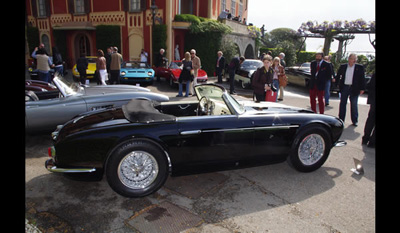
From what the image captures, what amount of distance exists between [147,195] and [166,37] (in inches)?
637

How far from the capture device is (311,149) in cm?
436

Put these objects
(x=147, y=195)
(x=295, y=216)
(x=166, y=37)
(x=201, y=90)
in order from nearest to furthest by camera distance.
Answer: (x=295, y=216), (x=147, y=195), (x=201, y=90), (x=166, y=37)

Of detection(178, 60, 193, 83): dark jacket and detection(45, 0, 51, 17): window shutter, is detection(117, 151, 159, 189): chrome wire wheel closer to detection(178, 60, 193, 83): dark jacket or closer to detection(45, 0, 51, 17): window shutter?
detection(178, 60, 193, 83): dark jacket

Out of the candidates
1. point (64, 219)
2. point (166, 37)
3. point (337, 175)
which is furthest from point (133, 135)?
point (166, 37)

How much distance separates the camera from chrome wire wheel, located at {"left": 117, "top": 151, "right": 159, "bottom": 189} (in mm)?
3500

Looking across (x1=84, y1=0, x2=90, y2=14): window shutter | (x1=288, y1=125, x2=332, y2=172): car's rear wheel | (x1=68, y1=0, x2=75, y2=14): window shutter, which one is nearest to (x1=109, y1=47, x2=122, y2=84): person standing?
A: (x1=288, y1=125, x2=332, y2=172): car's rear wheel

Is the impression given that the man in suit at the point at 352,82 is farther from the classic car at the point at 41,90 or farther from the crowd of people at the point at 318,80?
the classic car at the point at 41,90

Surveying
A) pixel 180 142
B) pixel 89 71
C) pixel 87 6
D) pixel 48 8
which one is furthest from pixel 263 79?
pixel 48 8

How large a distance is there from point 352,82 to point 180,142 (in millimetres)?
5546

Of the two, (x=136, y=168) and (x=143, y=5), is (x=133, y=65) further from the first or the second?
(x=136, y=168)

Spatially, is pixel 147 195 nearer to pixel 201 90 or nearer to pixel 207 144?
pixel 207 144

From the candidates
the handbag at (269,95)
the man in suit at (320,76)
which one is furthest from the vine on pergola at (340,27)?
the handbag at (269,95)

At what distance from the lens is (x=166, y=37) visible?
18453mm
